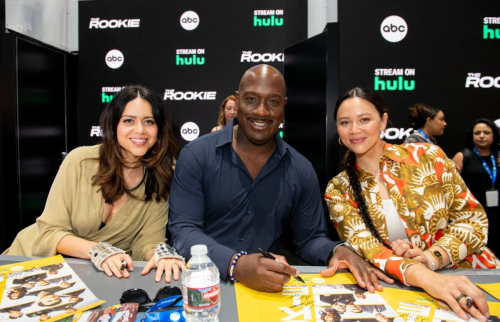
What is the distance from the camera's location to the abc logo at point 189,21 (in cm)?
433

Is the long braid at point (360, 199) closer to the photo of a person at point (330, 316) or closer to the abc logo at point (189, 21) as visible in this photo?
the photo of a person at point (330, 316)

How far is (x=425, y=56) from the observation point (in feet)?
11.4

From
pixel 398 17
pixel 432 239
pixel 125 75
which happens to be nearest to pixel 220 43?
pixel 125 75

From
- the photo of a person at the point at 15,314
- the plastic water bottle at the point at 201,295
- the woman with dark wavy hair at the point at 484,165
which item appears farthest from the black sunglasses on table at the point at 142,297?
the woman with dark wavy hair at the point at 484,165

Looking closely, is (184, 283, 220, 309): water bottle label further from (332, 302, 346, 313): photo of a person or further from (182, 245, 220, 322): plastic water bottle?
(332, 302, 346, 313): photo of a person

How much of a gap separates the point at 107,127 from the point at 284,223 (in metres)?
1.08

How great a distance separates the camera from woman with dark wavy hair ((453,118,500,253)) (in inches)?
135

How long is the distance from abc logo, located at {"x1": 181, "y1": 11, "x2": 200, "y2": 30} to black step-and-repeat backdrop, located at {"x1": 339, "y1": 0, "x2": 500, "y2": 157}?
1.95 meters

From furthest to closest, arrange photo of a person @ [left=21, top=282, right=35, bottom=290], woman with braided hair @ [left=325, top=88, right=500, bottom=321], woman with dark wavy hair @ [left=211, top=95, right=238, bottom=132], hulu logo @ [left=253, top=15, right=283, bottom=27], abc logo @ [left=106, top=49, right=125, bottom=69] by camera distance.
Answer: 1. abc logo @ [left=106, top=49, right=125, bottom=69]
2. hulu logo @ [left=253, top=15, right=283, bottom=27]
3. woman with dark wavy hair @ [left=211, top=95, right=238, bottom=132]
4. woman with braided hair @ [left=325, top=88, right=500, bottom=321]
5. photo of a person @ [left=21, top=282, right=35, bottom=290]

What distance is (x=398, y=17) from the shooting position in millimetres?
3408

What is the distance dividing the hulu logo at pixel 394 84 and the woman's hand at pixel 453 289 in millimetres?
2692

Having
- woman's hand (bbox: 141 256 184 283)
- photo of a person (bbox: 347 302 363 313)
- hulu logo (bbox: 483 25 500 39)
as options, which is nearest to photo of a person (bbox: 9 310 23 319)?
woman's hand (bbox: 141 256 184 283)

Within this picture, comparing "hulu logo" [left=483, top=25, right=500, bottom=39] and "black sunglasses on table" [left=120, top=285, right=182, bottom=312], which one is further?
"hulu logo" [left=483, top=25, right=500, bottom=39]

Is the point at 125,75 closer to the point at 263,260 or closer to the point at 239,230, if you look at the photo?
the point at 239,230
